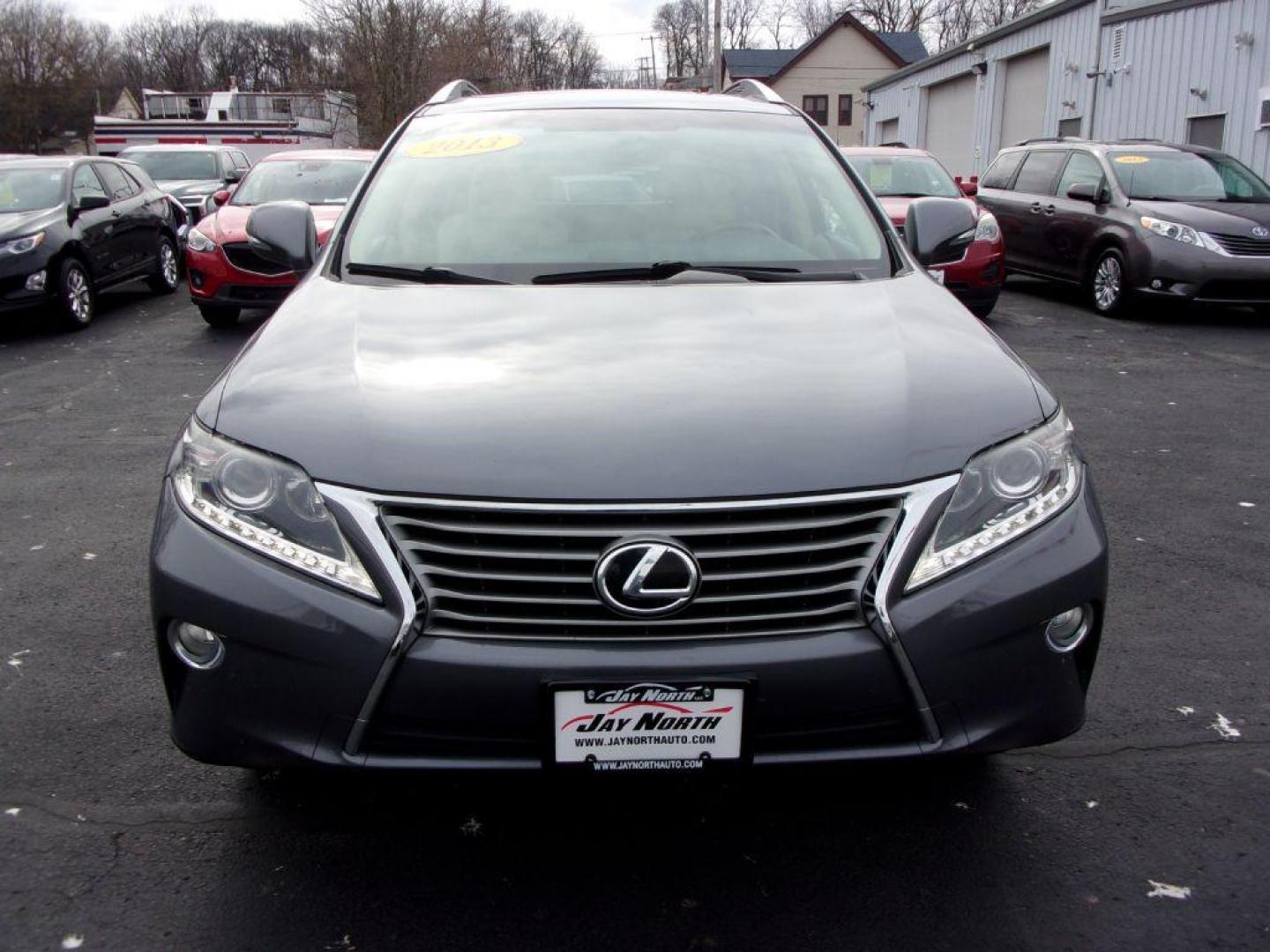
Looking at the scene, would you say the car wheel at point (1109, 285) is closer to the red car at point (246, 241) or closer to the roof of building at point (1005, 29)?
the red car at point (246, 241)

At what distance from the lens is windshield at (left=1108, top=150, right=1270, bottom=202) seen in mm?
10703

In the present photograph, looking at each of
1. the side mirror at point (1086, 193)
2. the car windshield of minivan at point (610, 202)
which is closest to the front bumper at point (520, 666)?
the car windshield of minivan at point (610, 202)

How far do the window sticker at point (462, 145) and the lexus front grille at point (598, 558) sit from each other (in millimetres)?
1870

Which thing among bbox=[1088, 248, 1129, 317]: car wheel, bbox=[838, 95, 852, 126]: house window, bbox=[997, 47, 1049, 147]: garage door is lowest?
bbox=[1088, 248, 1129, 317]: car wheel

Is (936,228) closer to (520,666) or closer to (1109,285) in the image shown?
(520,666)

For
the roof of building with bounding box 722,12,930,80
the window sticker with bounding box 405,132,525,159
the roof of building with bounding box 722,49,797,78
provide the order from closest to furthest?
the window sticker with bounding box 405,132,525,159 → the roof of building with bounding box 722,12,930,80 → the roof of building with bounding box 722,49,797,78

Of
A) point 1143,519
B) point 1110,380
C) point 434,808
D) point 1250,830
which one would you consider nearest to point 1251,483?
point 1143,519

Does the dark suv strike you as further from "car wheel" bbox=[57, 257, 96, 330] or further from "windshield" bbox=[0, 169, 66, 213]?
"windshield" bbox=[0, 169, 66, 213]

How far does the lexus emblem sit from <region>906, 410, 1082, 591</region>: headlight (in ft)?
1.31

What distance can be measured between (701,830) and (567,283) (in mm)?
1366

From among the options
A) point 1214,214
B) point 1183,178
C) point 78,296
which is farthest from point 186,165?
point 1214,214

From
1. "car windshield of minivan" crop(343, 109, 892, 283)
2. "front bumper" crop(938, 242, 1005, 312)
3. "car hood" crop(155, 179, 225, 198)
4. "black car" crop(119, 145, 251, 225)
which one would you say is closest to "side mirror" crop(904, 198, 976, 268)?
"car windshield of minivan" crop(343, 109, 892, 283)

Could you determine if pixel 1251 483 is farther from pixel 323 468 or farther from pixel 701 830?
pixel 323 468

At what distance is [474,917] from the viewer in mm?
2217
